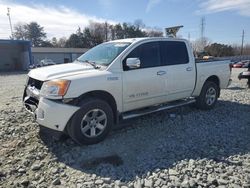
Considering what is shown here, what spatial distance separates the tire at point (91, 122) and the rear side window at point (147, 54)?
1.32 meters

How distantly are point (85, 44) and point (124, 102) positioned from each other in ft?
215

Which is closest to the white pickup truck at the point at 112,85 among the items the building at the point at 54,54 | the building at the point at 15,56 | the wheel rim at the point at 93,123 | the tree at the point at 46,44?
the wheel rim at the point at 93,123

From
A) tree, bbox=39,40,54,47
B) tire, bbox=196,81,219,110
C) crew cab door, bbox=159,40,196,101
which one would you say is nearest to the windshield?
crew cab door, bbox=159,40,196,101

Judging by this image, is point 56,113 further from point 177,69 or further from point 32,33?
point 32,33

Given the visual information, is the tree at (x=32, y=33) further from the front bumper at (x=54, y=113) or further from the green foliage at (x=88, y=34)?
the front bumper at (x=54, y=113)

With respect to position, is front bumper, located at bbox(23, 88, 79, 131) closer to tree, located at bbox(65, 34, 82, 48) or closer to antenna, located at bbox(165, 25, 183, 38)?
antenna, located at bbox(165, 25, 183, 38)

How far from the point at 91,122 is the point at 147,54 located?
6.76 ft

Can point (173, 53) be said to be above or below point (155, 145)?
above

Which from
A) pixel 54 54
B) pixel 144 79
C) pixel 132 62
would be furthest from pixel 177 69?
pixel 54 54

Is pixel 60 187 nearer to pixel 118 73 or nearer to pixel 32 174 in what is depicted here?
pixel 32 174

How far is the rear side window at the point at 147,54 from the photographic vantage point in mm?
5289

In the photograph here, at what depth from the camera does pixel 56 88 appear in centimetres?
418

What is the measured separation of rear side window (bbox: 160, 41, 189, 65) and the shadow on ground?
4.76 feet

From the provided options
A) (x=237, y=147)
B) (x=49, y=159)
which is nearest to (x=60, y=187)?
(x=49, y=159)
